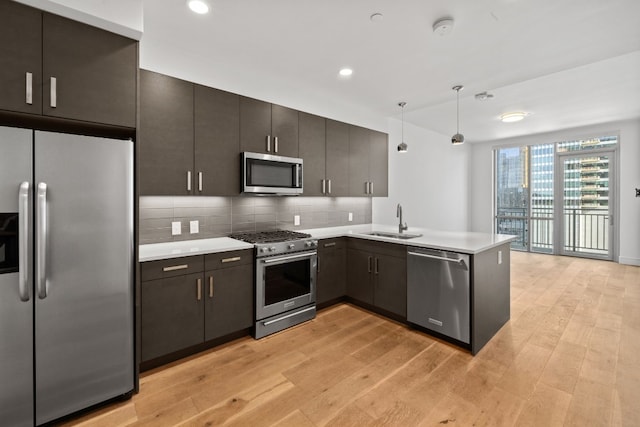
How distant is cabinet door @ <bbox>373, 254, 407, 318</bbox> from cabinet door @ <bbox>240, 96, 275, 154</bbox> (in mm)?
1740

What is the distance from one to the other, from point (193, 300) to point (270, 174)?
143 centimetres

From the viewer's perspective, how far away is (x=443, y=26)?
2.26m

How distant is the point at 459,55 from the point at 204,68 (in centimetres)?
250

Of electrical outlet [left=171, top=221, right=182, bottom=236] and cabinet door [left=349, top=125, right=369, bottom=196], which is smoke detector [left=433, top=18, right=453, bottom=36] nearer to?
cabinet door [left=349, top=125, right=369, bottom=196]

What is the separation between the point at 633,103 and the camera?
14.8ft

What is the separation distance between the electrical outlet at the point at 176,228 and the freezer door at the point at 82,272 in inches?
38.1

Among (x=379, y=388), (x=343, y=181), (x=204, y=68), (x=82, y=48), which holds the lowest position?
(x=379, y=388)

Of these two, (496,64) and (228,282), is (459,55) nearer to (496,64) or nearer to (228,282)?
(496,64)

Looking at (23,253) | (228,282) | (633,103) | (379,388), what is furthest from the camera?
(633,103)

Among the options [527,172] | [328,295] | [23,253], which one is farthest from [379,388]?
[527,172]

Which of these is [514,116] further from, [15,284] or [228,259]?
[15,284]

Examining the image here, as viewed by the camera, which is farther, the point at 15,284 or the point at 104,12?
the point at 104,12

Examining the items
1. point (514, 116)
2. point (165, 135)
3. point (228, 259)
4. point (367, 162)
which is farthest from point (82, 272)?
point (514, 116)

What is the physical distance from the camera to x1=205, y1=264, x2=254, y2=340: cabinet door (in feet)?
8.08
